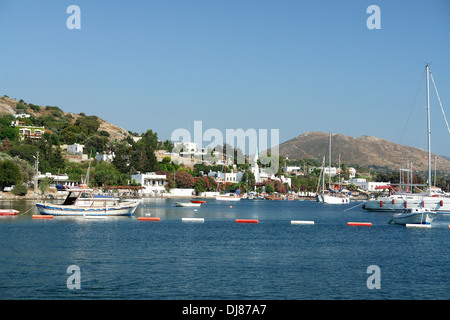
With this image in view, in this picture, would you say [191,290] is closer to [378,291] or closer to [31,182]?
[378,291]

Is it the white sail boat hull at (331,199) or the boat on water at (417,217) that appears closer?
the boat on water at (417,217)

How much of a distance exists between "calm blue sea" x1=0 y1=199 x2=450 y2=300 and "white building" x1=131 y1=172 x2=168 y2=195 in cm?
8601

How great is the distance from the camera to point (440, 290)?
81.0ft

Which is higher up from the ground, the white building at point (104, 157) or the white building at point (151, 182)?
the white building at point (104, 157)

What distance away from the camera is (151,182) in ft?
461

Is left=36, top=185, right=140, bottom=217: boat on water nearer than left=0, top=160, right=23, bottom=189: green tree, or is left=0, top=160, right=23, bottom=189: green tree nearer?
left=36, top=185, right=140, bottom=217: boat on water

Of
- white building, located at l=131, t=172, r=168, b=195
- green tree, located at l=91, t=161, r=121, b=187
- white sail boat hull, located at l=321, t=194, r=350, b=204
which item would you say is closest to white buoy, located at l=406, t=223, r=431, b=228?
white sail boat hull, located at l=321, t=194, r=350, b=204

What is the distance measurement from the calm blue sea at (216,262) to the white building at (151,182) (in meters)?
86.0

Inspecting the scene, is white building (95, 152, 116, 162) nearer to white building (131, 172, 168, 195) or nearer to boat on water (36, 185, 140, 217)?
white building (131, 172, 168, 195)

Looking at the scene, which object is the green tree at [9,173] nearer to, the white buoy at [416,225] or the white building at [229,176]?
the white building at [229,176]

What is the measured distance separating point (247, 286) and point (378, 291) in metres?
6.03

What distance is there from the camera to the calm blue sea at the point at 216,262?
77.5ft

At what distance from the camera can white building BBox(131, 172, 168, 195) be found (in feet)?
449

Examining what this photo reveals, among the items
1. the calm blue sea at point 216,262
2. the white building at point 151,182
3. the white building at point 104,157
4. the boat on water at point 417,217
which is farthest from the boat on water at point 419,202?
the white building at point 104,157
